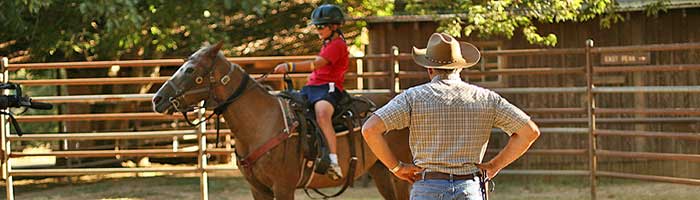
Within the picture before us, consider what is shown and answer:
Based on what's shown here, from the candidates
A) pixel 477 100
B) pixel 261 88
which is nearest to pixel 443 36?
pixel 477 100

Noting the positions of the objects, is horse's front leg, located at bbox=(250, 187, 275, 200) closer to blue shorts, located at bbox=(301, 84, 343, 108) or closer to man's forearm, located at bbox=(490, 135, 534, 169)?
blue shorts, located at bbox=(301, 84, 343, 108)

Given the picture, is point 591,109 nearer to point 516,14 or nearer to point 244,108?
point 516,14

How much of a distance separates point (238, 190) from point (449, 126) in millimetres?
9485

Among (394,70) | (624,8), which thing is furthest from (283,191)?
(624,8)

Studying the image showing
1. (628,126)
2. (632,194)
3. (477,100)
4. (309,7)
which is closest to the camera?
(477,100)

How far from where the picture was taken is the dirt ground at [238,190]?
12.9 metres

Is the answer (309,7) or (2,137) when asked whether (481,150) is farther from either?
(309,7)

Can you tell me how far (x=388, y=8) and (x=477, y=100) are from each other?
10.4 metres

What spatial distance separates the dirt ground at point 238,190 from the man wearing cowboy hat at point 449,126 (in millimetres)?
7702

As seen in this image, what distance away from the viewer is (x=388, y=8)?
15234mm

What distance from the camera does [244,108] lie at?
8.62m

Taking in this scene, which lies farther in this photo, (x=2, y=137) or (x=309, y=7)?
(x=309, y=7)

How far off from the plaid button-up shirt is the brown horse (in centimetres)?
367

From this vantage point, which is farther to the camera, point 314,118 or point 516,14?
point 516,14
